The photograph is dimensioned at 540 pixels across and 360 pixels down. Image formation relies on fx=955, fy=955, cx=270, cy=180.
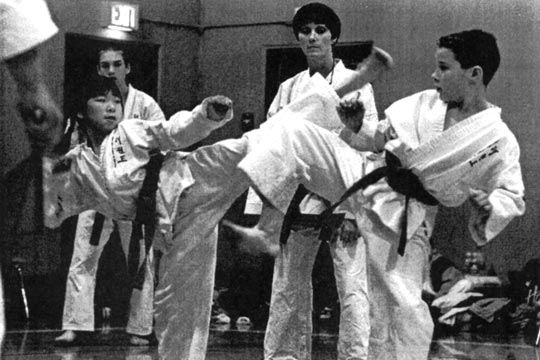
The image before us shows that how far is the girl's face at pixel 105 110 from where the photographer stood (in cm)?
415

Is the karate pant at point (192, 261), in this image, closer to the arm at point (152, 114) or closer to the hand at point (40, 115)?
the arm at point (152, 114)

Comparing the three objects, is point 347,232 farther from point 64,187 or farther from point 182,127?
point 64,187

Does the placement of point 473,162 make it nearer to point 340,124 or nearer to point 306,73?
point 340,124

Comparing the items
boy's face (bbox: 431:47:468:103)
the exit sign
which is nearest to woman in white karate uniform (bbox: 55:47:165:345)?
the exit sign

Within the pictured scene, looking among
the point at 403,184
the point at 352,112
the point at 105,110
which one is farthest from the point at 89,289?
the point at 403,184

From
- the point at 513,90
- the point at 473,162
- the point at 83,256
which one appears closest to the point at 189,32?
the point at 83,256

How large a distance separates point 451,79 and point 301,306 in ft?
3.70

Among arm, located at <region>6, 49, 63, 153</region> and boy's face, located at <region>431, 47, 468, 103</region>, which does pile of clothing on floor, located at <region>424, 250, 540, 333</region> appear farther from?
arm, located at <region>6, 49, 63, 153</region>

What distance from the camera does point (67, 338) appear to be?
4648mm

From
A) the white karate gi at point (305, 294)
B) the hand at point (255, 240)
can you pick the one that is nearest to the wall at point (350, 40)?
the white karate gi at point (305, 294)

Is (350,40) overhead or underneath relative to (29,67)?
overhead

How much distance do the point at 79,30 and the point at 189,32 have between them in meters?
0.69

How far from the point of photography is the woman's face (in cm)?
380

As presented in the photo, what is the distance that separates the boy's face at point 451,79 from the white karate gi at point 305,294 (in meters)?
0.65
